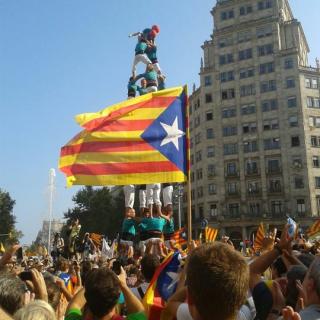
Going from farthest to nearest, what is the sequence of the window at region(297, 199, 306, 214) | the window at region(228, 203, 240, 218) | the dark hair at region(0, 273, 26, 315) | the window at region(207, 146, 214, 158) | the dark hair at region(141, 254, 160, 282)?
1. the window at region(207, 146, 214, 158)
2. the window at region(228, 203, 240, 218)
3. the window at region(297, 199, 306, 214)
4. the dark hair at region(141, 254, 160, 282)
5. the dark hair at region(0, 273, 26, 315)

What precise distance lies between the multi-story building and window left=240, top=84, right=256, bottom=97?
15 cm

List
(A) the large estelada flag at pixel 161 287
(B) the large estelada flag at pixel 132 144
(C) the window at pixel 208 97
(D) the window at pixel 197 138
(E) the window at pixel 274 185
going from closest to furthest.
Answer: (A) the large estelada flag at pixel 161 287 → (B) the large estelada flag at pixel 132 144 → (E) the window at pixel 274 185 → (C) the window at pixel 208 97 → (D) the window at pixel 197 138

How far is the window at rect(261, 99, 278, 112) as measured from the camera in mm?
58781

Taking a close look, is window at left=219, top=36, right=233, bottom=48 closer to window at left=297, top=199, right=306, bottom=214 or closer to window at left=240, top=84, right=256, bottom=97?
window at left=240, top=84, right=256, bottom=97

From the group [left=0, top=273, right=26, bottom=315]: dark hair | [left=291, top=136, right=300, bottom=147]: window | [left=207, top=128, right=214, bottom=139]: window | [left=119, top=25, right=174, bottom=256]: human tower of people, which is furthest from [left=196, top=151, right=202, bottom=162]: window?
[left=0, top=273, right=26, bottom=315]: dark hair

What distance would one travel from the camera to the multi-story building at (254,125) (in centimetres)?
5562

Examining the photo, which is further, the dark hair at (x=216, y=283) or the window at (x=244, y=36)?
the window at (x=244, y=36)

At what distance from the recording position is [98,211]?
6912 centimetres

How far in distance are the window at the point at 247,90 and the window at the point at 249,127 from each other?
4443 millimetres

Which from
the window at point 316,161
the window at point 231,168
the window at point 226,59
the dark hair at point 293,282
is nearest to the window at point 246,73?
the window at point 226,59

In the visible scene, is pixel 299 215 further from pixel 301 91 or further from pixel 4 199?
pixel 4 199

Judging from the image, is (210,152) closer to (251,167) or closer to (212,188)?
(212,188)

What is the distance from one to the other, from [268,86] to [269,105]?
111 inches

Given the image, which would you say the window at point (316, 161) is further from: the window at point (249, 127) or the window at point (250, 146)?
the window at point (249, 127)
